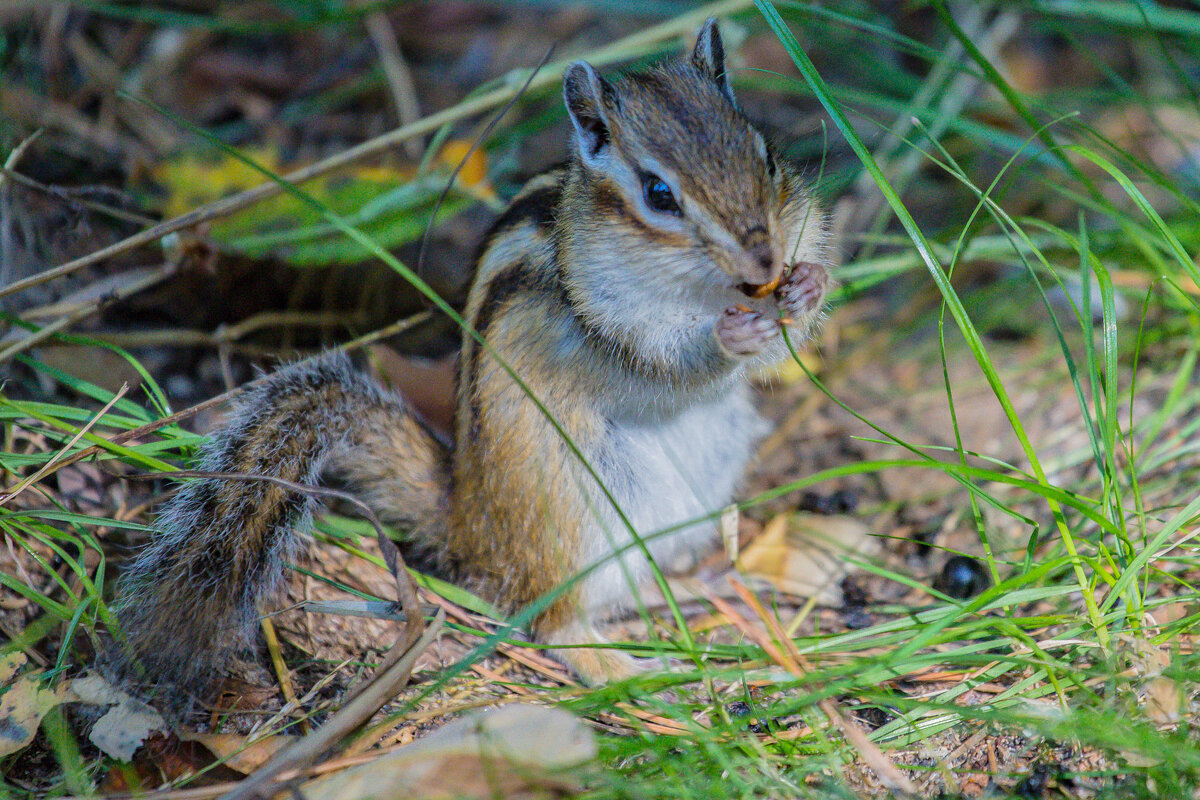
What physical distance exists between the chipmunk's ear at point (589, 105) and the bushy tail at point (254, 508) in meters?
0.98

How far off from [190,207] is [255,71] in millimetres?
1479

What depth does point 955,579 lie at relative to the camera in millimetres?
2777

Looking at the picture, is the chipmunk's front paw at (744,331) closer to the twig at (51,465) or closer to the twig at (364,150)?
the twig at (364,150)

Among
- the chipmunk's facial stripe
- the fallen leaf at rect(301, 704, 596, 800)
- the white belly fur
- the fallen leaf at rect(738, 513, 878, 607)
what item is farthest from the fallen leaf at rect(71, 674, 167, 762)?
the fallen leaf at rect(738, 513, 878, 607)

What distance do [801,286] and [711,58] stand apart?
750 millimetres

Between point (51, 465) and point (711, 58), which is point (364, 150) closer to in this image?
point (711, 58)

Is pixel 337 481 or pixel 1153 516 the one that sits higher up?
pixel 1153 516

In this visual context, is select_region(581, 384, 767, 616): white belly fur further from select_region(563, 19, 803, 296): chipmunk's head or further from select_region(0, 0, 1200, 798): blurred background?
select_region(563, 19, 803, 296): chipmunk's head

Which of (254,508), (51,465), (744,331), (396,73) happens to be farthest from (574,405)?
(396,73)

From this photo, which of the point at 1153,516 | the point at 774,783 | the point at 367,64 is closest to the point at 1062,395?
the point at 1153,516

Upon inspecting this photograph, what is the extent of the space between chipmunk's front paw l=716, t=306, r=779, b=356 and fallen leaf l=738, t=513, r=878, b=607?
813 mm

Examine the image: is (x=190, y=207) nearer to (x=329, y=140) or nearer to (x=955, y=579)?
(x=329, y=140)

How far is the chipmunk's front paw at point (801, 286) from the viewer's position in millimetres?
2434

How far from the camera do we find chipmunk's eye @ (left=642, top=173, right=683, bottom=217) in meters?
2.28
